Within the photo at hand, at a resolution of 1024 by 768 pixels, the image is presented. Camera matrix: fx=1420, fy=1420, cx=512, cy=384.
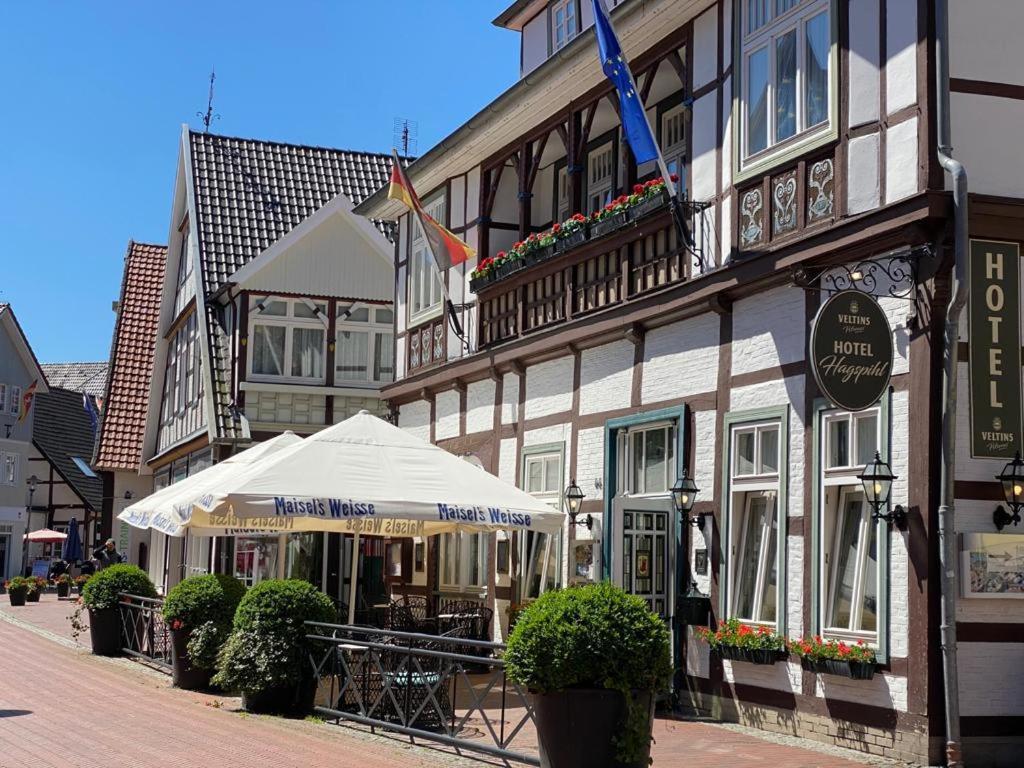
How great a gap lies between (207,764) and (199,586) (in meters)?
5.98

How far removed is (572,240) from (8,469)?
45.8 m

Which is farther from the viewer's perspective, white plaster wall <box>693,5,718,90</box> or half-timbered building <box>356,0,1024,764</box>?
white plaster wall <box>693,5,718,90</box>

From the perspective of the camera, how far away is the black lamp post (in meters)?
14.7

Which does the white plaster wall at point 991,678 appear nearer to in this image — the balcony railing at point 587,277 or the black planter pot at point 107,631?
the balcony railing at point 587,277

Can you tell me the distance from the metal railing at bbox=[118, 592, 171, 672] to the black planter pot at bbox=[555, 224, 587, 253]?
6886 mm

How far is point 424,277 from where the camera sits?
2334 cm

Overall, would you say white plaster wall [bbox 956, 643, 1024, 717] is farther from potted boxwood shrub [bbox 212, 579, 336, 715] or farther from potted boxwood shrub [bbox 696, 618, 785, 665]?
potted boxwood shrub [bbox 212, 579, 336, 715]

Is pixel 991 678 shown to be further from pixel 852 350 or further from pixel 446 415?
pixel 446 415

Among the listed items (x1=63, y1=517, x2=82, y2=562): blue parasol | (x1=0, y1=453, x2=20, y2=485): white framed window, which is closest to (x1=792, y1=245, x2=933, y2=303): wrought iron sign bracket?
(x1=63, y1=517, x2=82, y2=562): blue parasol

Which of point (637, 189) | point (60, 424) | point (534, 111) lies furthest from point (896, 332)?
point (60, 424)

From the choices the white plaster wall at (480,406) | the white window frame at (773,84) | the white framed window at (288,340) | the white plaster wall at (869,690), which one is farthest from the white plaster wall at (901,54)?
the white framed window at (288,340)

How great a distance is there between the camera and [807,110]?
526 inches

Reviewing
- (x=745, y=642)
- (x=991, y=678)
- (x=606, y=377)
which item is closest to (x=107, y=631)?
(x=606, y=377)

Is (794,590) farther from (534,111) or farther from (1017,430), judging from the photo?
(534,111)
